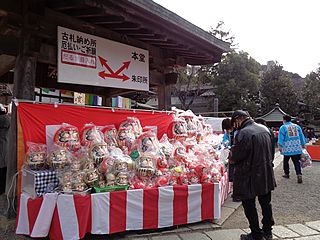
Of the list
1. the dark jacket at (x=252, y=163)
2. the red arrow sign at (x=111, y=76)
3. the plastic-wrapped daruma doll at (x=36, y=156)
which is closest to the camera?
the dark jacket at (x=252, y=163)

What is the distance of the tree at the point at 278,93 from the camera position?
35.7m

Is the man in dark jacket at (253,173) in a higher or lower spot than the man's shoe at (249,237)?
higher

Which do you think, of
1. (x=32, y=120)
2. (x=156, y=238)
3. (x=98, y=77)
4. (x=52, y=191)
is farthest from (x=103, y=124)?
(x=156, y=238)

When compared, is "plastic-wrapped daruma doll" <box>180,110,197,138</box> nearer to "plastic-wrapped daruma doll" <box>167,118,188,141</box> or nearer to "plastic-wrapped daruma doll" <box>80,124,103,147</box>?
"plastic-wrapped daruma doll" <box>167,118,188,141</box>

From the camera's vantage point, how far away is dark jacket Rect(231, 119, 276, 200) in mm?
4086

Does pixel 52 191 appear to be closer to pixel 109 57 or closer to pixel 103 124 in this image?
pixel 103 124

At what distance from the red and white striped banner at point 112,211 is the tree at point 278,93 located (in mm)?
34097

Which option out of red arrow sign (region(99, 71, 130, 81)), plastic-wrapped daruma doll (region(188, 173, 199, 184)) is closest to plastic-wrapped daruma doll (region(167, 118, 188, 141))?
plastic-wrapped daruma doll (region(188, 173, 199, 184))

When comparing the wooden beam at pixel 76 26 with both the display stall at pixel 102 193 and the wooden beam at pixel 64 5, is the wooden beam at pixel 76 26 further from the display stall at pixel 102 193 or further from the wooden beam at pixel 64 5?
the display stall at pixel 102 193

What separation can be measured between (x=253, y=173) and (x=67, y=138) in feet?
10.1

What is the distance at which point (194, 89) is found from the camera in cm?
3238

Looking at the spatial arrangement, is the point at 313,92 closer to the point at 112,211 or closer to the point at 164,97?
the point at 164,97

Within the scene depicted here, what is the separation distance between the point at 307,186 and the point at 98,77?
22.0ft

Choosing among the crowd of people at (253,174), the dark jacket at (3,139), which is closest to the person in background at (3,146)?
the dark jacket at (3,139)
